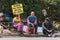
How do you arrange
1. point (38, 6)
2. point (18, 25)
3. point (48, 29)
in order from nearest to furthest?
point (48, 29), point (18, 25), point (38, 6)

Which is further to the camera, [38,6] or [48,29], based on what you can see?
[38,6]

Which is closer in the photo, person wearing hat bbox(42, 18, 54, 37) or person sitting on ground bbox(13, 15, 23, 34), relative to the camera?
person wearing hat bbox(42, 18, 54, 37)

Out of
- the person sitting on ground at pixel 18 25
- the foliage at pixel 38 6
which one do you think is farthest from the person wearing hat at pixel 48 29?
the foliage at pixel 38 6

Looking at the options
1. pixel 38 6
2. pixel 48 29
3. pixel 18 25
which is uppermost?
pixel 38 6

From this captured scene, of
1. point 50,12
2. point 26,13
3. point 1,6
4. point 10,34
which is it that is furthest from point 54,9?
point 10,34

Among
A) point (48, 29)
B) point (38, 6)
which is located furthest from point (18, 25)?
point (38, 6)

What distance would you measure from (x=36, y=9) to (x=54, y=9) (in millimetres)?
1500

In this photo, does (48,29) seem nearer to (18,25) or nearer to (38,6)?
(18,25)

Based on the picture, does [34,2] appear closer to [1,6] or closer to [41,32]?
[1,6]

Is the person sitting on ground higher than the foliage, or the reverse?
the foliage

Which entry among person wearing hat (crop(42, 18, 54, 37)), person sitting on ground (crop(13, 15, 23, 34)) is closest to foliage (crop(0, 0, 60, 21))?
person sitting on ground (crop(13, 15, 23, 34))

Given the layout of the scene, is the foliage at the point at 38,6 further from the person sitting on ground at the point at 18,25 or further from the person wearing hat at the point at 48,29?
the person wearing hat at the point at 48,29

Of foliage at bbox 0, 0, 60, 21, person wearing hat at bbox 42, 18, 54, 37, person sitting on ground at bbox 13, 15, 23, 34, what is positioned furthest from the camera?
foliage at bbox 0, 0, 60, 21

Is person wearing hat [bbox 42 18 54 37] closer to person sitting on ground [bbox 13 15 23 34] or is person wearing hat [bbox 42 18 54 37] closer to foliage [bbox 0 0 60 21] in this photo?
person sitting on ground [bbox 13 15 23 34]
